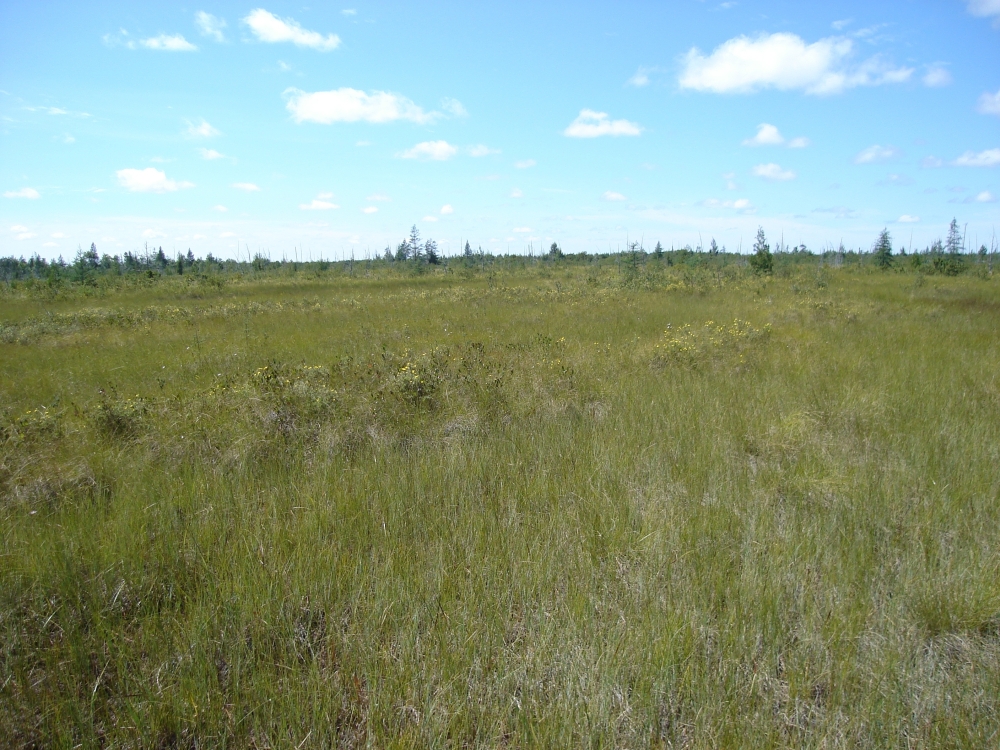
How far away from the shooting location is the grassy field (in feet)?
6.81

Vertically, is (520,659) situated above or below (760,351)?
below

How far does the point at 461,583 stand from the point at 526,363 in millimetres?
5497

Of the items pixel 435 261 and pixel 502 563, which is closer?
pixel 502 563

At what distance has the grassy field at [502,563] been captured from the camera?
2076 millimetres

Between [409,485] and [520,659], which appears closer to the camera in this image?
[520,659]

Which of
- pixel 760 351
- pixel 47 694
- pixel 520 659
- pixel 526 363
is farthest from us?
pixel 760 351

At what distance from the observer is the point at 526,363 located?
807cm

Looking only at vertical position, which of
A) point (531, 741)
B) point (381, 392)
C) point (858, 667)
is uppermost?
point (381, 392)

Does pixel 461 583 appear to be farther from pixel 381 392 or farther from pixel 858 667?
pixel 381 392

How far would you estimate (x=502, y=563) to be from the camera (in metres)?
2.97

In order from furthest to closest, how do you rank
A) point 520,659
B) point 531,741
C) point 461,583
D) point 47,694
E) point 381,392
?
1. point 381,392
2. point 461,583
3. point 520,659
4. point 47,694
5. point 531,741

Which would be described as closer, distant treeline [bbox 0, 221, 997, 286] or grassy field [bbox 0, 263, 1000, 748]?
grassy field [bbox 0, 263, 1000, 748]

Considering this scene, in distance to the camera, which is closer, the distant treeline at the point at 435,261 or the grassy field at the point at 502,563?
the grassy field at the point at 502,563

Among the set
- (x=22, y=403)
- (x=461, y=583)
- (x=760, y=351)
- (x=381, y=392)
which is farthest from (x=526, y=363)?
(x=22, y=403)
